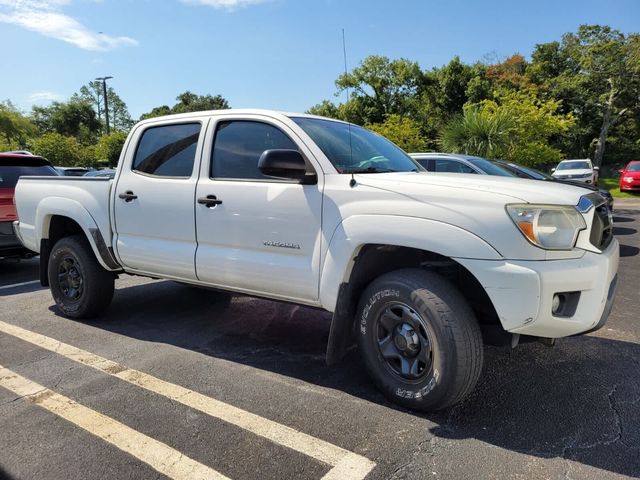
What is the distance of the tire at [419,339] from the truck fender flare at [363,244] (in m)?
0.14

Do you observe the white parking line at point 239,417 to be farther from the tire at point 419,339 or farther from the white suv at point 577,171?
the white suv at point 577,171

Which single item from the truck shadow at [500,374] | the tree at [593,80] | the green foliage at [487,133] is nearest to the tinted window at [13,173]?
the truck shadow at [500,374]

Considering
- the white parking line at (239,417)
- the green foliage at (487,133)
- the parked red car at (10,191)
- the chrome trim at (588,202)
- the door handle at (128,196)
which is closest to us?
the white parking line at (239,417)

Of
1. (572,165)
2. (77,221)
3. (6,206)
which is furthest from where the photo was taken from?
(572,165)

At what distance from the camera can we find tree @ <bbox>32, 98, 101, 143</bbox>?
5322 centimetres

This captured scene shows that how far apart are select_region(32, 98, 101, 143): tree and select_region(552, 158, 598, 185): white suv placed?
47.8 meters

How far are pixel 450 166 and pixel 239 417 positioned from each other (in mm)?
6548

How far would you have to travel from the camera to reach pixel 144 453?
8.61 ft

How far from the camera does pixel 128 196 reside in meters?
4.34

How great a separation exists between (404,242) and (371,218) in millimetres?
267

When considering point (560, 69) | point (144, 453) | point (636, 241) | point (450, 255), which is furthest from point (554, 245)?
point (560, 69)

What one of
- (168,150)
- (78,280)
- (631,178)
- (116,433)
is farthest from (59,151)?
(116,433)

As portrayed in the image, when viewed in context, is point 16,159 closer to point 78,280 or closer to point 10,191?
point 10,191

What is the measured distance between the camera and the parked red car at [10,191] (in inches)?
274
